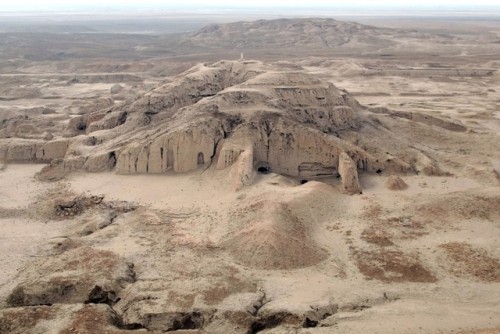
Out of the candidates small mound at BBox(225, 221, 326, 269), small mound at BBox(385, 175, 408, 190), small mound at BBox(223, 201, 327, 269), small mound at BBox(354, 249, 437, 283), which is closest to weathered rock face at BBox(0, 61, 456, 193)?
small mound at BBox(385, 175, 408, 190)

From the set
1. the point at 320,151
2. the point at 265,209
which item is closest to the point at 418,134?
the point at 320,151

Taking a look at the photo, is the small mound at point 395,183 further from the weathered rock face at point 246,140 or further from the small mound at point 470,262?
the small mound at point 470,262

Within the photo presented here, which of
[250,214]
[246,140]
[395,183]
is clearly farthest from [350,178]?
[250,214]

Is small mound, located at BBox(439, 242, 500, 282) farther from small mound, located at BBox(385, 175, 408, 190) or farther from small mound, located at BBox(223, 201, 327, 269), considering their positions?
small mound, located at BBox(385, 175, 408, 190)

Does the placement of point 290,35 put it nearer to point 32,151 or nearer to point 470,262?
point 32,151

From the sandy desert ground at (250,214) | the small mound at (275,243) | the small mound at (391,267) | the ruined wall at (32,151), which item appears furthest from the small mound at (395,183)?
the ruined wall at (32,151)
